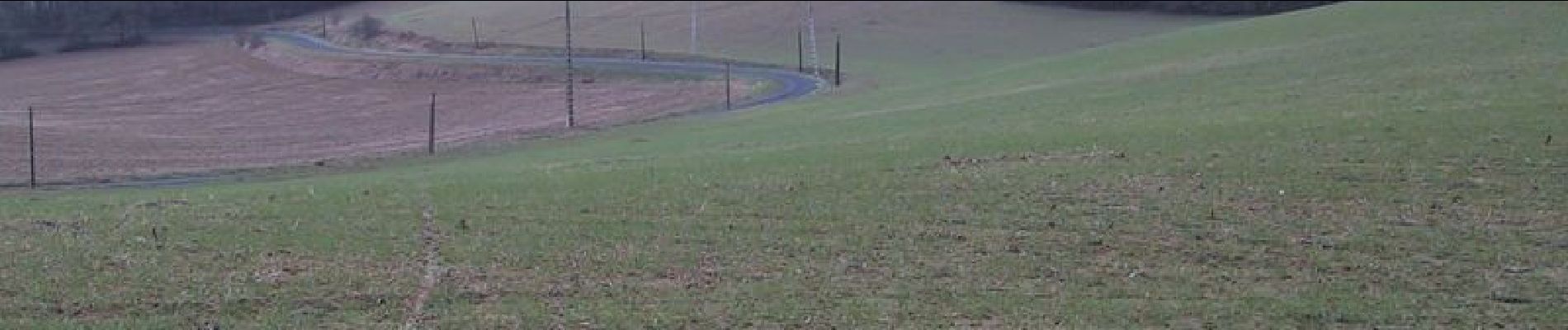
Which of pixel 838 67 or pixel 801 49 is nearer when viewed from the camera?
pixel 838 67

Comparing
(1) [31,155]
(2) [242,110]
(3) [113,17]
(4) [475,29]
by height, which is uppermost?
(3) [113,17]

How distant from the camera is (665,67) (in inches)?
3290

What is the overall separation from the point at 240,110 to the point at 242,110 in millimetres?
97

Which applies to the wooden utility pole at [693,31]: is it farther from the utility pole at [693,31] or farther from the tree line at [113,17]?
the tree line at [113,17]

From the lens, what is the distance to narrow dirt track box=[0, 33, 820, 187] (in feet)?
126

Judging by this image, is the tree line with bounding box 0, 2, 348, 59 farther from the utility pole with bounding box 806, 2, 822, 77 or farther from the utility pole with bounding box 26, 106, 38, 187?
the utility pole with bounding box 806, 2, 822, 77

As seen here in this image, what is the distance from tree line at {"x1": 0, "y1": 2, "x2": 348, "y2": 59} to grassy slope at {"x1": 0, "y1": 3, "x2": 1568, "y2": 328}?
101 ft

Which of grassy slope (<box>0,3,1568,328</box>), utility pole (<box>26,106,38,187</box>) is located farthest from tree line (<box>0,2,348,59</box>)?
grassy slope (<box>0,3,1568,328</box>)

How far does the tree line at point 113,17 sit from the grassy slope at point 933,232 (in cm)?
3088

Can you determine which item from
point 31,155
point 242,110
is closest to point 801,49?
point 242,110

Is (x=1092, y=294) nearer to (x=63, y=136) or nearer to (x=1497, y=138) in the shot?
(x=1497, y=138)

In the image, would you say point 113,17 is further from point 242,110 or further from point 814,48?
point 242,110

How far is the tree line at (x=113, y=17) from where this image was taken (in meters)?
70.6

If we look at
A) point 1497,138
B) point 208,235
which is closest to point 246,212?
point 208,235
